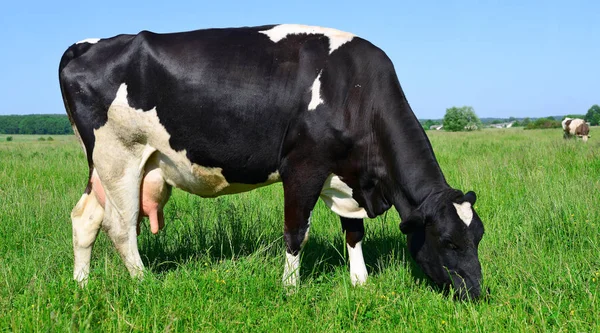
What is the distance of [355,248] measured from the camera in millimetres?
5434

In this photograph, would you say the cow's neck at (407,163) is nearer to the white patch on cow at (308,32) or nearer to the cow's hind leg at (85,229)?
the white patch on cow at (308,32)

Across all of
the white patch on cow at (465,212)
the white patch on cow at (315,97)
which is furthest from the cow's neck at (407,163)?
the white patch on cow at (315,97)

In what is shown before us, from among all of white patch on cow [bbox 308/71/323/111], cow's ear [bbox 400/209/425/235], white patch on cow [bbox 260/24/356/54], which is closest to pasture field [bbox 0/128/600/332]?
cow's ear [bbox 400/209/425/235]

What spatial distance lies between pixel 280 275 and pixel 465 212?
5.86ft

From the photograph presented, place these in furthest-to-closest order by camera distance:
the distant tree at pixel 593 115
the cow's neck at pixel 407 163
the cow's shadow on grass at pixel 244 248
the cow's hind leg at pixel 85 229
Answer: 1. the distant tree at pixel 593 115
2. the cow's shadow on grass at pixel 244 248
3. the cow's hind leg at pixel 85 229
4. the cow's neck at pixel 407 163

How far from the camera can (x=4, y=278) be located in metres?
4.61

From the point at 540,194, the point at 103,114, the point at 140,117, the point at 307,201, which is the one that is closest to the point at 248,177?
the point at 307,201

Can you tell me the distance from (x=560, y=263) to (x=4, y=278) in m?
4.73

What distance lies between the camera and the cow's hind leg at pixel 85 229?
529cm

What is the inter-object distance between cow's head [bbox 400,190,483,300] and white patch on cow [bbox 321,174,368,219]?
72 centimetres

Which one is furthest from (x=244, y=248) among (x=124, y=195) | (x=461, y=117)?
(x=461, y=117)

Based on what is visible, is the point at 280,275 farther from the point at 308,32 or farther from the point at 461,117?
the point at 461,117

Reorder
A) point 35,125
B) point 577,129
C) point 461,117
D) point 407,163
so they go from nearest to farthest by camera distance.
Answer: point 407,163 < point 577,129 < point 35,125 < point 461,117

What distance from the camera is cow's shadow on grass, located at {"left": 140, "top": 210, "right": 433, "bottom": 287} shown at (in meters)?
5.75
